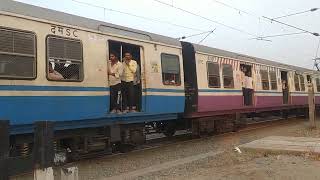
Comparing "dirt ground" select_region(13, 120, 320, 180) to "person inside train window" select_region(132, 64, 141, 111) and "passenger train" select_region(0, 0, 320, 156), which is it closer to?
"passenger train" select_region(0, 0, 320, 156)

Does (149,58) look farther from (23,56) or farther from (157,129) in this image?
(23,56)

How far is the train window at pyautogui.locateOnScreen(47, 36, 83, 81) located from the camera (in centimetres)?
948

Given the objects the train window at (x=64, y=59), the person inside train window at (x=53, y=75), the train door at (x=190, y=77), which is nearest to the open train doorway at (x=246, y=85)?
the train door at (x=190, y=77)

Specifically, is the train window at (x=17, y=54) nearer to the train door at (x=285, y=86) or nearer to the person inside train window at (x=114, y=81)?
the person inside train window at (x=114, y=81)

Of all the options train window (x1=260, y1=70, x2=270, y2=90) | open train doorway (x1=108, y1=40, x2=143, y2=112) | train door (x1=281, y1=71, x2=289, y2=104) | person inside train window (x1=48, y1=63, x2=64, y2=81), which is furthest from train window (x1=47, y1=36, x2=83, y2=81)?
train door (x1=281, y1=71, x2=289, y2=104)

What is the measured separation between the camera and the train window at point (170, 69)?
12906 mm

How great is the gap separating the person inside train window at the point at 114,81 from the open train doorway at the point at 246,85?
7.81 m

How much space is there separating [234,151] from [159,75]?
2867mm

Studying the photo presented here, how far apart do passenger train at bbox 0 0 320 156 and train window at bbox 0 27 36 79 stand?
0.06ft

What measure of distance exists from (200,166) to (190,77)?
5.00 meters

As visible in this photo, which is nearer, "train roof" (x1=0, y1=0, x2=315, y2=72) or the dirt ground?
the dirt ground

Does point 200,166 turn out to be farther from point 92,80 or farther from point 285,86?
point 285,86

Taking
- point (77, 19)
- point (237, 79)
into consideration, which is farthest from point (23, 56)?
point (237, 79)

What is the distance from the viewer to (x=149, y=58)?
12297 millimetres
